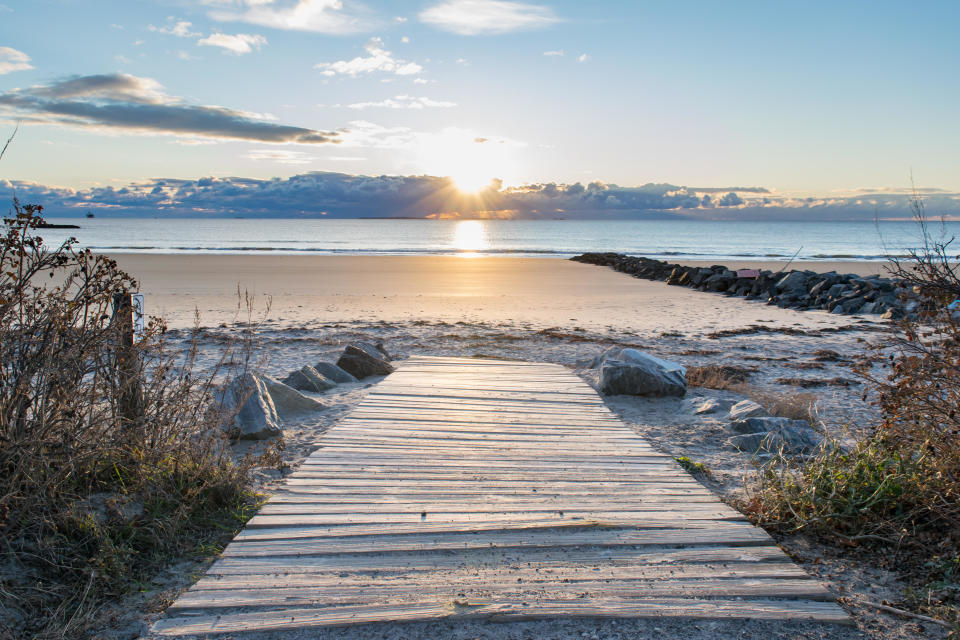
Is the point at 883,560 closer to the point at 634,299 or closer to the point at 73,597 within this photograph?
the point at 73,597

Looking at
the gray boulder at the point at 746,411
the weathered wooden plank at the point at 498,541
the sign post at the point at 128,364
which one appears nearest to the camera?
the weathered wooden plank at the point at 498,541

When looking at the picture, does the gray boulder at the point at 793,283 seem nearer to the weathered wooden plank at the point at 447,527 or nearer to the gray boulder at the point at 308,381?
the gray boulder at the point at 308,381

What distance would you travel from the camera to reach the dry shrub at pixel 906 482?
365 cm

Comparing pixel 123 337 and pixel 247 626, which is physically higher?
pixel 123 337

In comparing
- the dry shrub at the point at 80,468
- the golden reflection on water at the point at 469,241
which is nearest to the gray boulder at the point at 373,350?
the dry shrub at the point at 80,468

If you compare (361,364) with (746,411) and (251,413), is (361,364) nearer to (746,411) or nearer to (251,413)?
(251,413)

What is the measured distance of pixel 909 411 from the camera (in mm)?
4121

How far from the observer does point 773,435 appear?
5805 millimetres

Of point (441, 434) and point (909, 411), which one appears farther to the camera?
point (441, 434)

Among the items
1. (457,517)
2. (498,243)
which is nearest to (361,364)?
(457,517)

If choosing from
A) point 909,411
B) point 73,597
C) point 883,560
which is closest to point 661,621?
point 883,560

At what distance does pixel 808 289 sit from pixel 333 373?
1709cm

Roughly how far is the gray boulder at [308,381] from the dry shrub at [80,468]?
3.33 metres

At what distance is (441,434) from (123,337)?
8.25 feet
